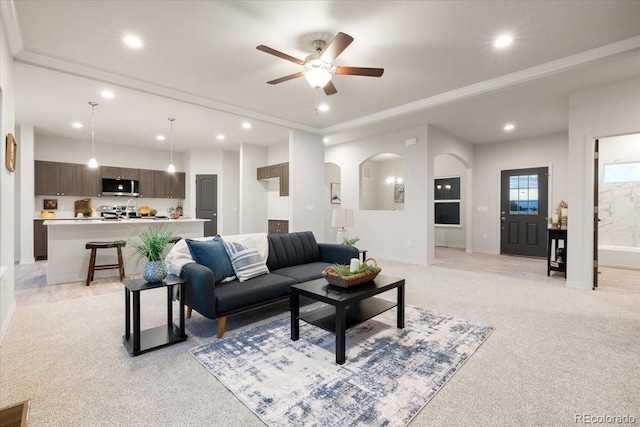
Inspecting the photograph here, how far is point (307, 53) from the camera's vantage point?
11.2ft

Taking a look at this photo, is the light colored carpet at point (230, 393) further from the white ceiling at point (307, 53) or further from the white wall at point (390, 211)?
the white ceiling at point (307, 53)

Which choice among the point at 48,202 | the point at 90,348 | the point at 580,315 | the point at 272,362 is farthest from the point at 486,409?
the point at 48,202

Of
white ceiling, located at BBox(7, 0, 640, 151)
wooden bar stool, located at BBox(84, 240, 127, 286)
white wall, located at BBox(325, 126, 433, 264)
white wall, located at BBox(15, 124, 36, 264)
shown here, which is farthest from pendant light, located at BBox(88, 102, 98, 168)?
white wall, located at BBox(325, 126, 433, 264)

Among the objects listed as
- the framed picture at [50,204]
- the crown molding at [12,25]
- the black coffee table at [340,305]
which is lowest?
the black coffee table at [340,305]

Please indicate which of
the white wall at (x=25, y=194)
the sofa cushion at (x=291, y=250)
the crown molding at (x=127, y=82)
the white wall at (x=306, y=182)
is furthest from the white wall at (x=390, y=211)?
the white wall at (x=25, y=194)

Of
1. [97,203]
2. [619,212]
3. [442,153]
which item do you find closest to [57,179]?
[97,203]

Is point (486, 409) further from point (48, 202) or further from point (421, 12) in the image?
point (48, 202)

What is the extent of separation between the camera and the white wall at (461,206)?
8.31 meters

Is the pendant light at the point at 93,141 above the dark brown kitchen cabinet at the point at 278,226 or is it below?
above

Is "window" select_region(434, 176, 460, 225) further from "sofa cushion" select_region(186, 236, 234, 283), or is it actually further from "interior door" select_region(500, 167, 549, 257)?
"sofa cushion" select_region(186, 236, 234, 283)

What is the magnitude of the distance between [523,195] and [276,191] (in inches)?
238

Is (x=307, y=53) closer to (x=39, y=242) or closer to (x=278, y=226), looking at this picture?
(x=278, y=226)

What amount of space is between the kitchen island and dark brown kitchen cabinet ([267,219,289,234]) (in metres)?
2.77

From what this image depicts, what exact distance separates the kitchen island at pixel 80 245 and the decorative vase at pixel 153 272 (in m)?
2.11
